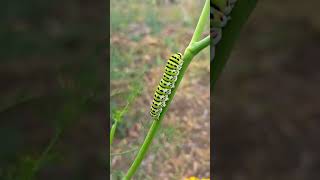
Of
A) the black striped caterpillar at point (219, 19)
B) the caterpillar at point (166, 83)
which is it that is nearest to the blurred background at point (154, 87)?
the caterpillar at point (166, 83)

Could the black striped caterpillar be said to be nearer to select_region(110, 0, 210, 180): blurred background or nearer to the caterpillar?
the caterpillar

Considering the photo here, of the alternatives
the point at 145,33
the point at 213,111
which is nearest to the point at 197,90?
the point at 145,33

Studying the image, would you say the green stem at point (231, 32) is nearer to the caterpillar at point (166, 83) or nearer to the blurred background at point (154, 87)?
the caterpillar at point (166, 83)

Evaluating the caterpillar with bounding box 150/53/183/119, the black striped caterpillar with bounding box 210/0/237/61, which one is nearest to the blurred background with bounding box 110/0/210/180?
the caterpillar with bounding box 150/53/183/119

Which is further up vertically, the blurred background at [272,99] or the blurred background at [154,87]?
the blurred background at [272,99]
